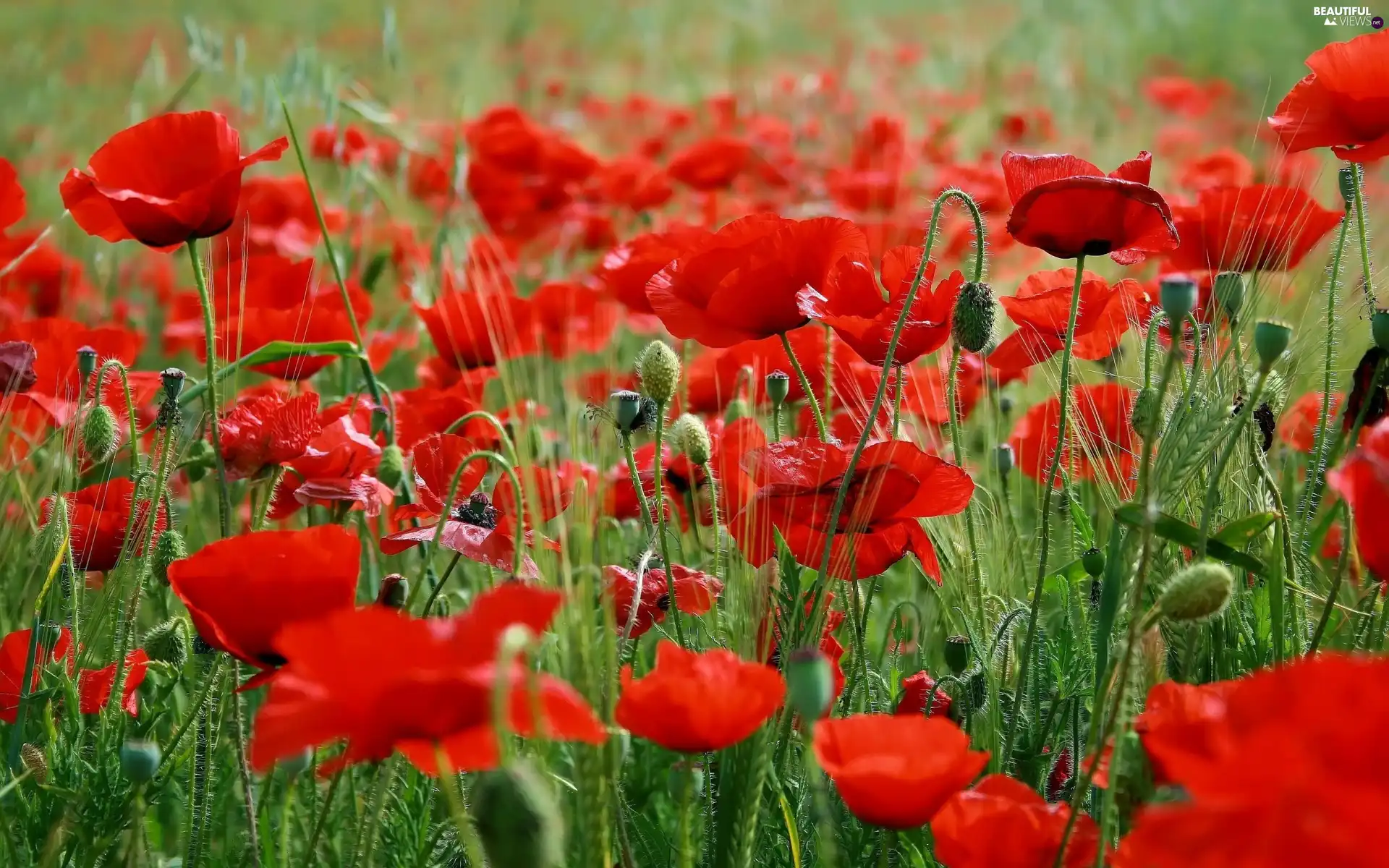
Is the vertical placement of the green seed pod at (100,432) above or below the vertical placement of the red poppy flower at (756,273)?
below

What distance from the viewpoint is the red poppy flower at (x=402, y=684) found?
25.6 inches

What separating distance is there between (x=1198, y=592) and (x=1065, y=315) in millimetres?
661

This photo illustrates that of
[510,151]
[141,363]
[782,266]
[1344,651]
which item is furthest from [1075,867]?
[141,363]

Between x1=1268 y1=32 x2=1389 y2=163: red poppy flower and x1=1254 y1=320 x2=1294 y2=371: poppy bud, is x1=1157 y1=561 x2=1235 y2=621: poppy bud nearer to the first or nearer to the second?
x1=1254 y1=320 x2=1294 y2=371: poppy bud

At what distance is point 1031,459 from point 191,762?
997 millimetres

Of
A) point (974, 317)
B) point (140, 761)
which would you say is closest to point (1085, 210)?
point (974, 317)

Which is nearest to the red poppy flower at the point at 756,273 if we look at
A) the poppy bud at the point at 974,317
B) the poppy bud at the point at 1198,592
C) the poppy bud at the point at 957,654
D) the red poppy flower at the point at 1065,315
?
the poppy bud at the point at 974,317

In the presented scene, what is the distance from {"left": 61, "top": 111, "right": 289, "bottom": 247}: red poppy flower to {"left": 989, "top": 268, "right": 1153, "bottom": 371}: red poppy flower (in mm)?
768

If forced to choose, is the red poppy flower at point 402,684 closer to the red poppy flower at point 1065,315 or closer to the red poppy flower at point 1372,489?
the red poppy flower at point 1372,489

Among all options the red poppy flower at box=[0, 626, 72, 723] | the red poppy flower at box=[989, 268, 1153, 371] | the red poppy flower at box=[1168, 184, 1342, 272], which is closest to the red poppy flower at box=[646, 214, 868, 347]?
the red poppy flower at box=[989, 268, 1153, 371]

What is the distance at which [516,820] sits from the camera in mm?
651

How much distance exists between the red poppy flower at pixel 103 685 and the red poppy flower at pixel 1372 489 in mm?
1014

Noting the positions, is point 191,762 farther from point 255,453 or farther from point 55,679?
point 255,453

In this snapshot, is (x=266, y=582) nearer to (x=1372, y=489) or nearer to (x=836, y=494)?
(x=836, y=494)
